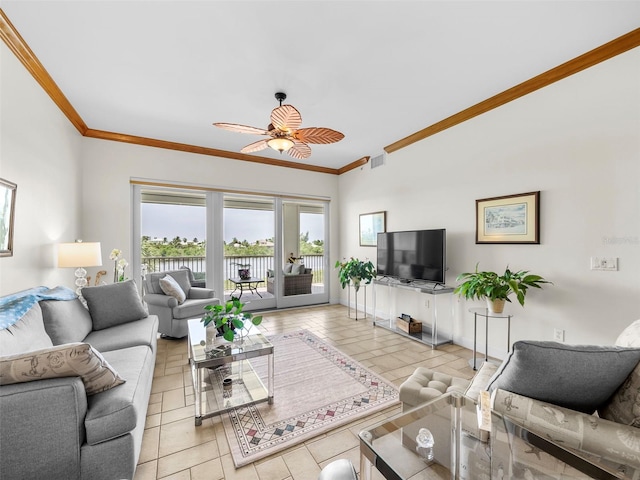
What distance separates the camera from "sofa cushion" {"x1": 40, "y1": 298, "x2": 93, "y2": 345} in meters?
2.11

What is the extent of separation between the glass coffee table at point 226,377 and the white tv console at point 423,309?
83.4 inches

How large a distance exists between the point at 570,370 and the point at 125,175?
517 cm

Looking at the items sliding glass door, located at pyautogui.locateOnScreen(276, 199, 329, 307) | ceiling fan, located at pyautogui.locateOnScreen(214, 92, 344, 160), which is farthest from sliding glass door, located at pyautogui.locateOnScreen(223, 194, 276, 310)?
ceiling fan, located at pyautogui.locateOnScreen(214, 92, 344, 160)

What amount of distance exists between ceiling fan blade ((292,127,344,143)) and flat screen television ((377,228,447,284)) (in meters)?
1.76

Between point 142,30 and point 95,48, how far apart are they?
1.78 feet

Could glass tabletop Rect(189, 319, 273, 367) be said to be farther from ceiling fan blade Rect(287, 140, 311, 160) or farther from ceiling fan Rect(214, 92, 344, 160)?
ceiling fan blade Rect(287, 140, 311, 160)

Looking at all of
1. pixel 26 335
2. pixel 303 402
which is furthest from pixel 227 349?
pixel 26 335

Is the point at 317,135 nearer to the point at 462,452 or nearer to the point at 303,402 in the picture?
the point at 303,402

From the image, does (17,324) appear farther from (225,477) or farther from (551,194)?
(551,194)

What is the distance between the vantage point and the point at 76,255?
9.65 feet

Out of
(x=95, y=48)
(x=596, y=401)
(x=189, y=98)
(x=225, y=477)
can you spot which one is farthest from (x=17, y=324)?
(x=596, y=401)

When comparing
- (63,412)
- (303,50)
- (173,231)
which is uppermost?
(303,50)

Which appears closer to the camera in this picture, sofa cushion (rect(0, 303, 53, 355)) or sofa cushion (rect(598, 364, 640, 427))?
sofa cushion (rect(598, 364, 640, 427))

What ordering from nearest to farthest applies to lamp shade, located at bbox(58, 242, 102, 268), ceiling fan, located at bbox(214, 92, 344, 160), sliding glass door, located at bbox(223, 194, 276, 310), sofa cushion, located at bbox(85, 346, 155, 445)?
sofa cushion, located at bbox(85, 346, 155, 445)
ceiling fan, located at bbox(214, 92, 344, 160)
lamp shade, located at bbox(58, 242, 102, 268)
sliding glass door, located at bbox(223, 194, 276, 310)
